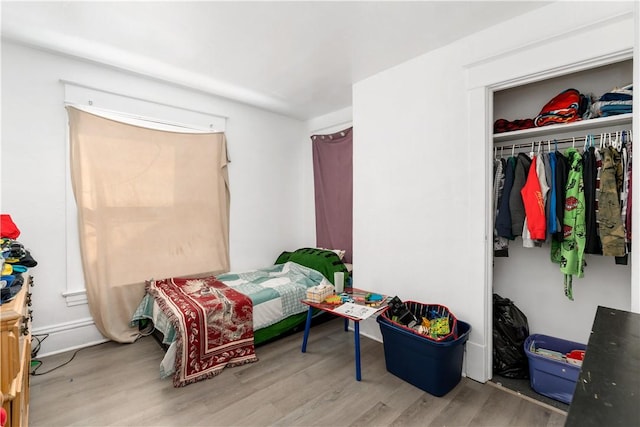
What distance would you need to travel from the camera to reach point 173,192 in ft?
9.93

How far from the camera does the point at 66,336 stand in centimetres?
249

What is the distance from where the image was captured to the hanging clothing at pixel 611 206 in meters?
1.69

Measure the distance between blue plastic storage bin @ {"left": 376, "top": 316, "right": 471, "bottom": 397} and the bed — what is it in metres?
1.02

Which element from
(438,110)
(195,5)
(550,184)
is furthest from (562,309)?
(195,5)

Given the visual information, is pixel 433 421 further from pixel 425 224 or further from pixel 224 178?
pixel 224 178

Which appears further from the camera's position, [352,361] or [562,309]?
[352,361]

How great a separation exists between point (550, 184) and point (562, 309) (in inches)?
37.0

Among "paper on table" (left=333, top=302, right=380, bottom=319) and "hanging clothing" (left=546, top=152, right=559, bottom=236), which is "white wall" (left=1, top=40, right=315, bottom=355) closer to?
"paper on table" (left=333, top=302, right=380, bottom=319)

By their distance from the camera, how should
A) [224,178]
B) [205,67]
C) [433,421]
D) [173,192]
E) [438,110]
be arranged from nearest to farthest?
[433,421], [438,110], [205,67], [173,192], [224,178]

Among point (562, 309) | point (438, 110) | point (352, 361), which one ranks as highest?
point (438, 110)

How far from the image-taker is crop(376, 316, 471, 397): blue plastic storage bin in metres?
1.92

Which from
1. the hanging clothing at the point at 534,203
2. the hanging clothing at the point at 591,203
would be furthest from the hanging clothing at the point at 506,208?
the hanging clothing at the point at 591,203

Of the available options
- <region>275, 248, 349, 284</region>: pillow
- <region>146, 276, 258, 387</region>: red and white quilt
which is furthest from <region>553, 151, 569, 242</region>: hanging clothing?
<region>146, 276, 258, 387</region>: red and white quilt

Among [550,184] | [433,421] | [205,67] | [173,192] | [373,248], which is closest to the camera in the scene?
[433,421]
